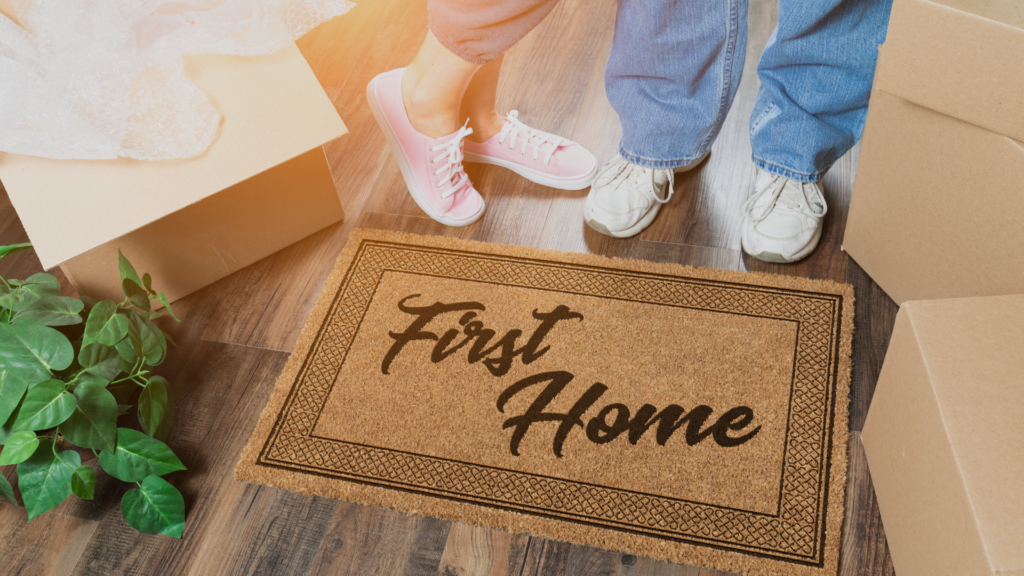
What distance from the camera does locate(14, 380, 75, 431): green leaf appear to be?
79 centimetres

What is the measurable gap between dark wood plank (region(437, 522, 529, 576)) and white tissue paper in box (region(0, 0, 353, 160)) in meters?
0.62

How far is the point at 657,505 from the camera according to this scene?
0.89m

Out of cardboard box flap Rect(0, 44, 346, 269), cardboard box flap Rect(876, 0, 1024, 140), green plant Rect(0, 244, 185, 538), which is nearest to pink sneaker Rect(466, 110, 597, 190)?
cardboard box flap Rect(0, 44, 346, 269)

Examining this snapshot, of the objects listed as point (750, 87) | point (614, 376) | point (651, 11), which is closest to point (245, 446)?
point (614, 376)

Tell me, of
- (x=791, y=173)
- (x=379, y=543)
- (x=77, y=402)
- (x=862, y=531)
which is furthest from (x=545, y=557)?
(x=791, y=173)

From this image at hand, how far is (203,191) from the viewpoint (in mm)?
899

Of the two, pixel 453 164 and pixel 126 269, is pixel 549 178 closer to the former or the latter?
pixel 453 164

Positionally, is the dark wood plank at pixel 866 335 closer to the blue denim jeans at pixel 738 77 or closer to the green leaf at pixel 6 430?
the blue denim jeans at pixel 738 77

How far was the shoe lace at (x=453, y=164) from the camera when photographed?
1.18 meters

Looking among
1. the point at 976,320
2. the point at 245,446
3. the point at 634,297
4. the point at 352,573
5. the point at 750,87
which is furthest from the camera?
the point at 750,87

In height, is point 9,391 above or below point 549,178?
above

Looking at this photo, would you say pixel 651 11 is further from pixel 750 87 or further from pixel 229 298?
pixel 229 298

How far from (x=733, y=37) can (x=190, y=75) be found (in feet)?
2.52

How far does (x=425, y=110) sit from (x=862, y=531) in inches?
34.8
